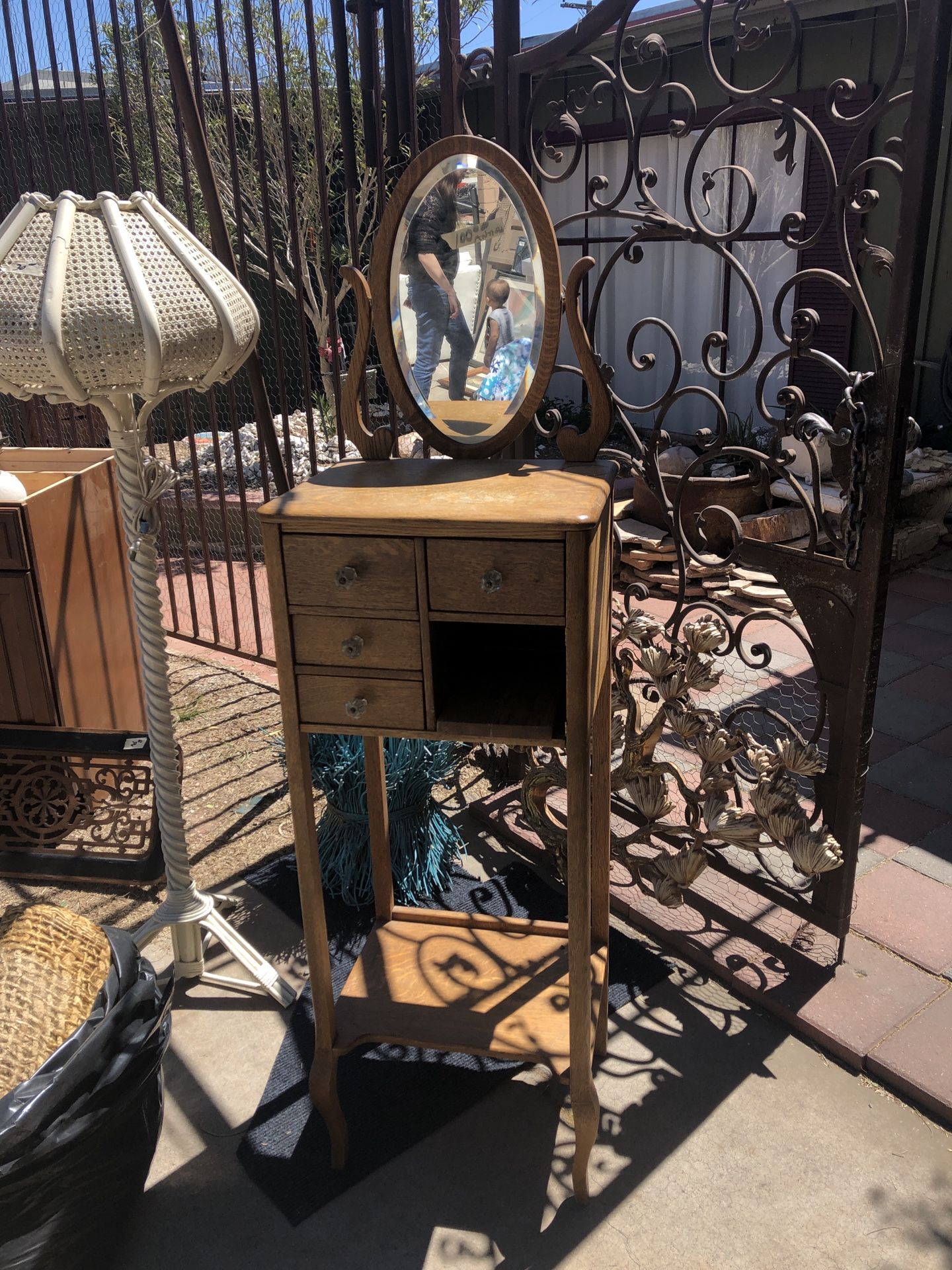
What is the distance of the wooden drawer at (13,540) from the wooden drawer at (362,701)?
147 centimetres

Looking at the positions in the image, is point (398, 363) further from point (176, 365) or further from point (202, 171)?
point (202, 171)

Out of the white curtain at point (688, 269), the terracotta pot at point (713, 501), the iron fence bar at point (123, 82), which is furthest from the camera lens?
the white curtain at point (688, 269)

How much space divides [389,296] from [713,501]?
369cm

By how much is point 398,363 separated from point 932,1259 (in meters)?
1.96

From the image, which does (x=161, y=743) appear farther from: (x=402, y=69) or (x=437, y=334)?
(x=402, y=69)

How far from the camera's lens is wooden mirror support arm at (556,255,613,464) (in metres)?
1.82

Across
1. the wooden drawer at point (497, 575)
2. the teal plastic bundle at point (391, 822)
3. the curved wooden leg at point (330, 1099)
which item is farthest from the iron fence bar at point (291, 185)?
the curved wooden leg at point (330, 1099)

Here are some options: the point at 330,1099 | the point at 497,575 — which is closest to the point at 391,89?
the point at 497,575

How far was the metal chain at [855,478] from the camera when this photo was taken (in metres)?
1.93

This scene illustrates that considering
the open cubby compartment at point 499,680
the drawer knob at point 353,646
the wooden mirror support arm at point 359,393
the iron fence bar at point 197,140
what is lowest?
the open cubby compartment at point 499,680

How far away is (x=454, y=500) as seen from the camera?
168 centimetres

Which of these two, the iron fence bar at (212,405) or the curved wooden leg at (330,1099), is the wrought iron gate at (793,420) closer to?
the curved wooden leg at (330,1099)

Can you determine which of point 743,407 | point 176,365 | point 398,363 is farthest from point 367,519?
point 743,407

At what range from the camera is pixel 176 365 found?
6.58 ft
